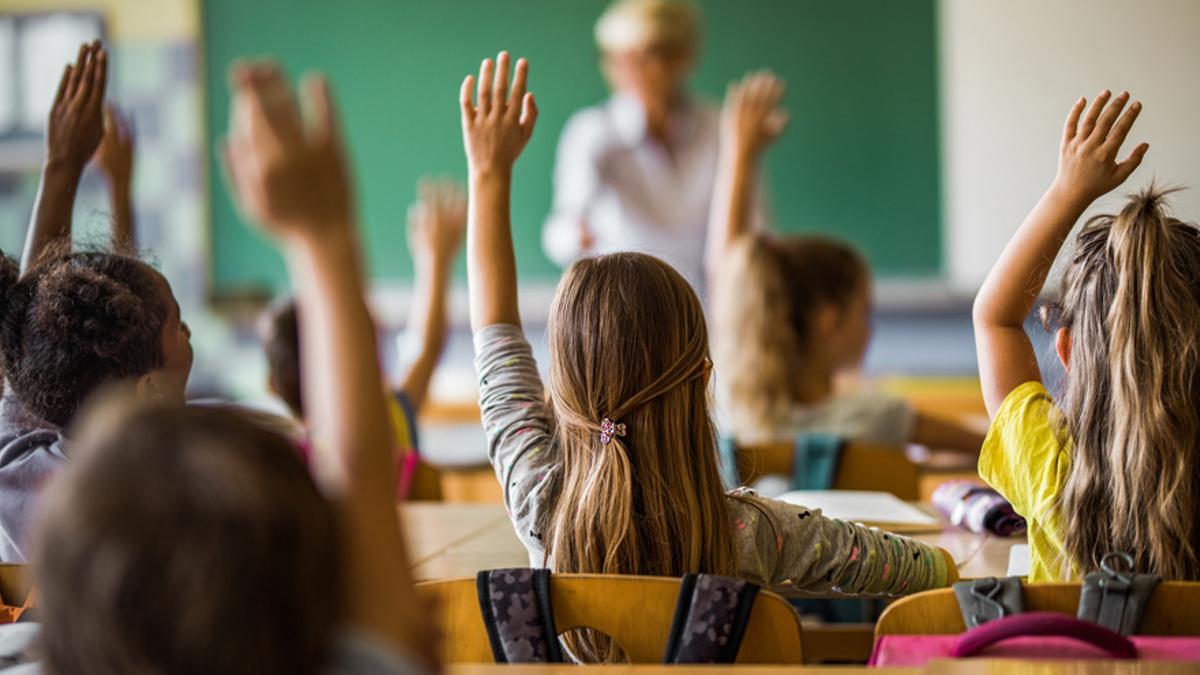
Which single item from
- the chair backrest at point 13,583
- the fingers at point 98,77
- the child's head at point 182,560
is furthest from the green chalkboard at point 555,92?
the child's head at point 182,560

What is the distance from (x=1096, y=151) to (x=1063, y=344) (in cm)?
23

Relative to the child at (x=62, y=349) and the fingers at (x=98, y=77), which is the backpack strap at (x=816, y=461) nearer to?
the child at (x=62, y=349)

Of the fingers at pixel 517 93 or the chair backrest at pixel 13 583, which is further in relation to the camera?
the fingers at pixel 517 93

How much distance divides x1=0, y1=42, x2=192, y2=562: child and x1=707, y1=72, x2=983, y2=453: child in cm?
150

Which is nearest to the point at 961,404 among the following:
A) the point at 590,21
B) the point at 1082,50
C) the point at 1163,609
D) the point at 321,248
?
the point at 1082,50

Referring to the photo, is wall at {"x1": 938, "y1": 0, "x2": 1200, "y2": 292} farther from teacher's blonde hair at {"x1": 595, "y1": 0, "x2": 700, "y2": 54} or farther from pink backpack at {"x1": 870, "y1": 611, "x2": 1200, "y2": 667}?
pink backpack at {"x1": 870, "y1": 611, "x2": 1200, "y2": 667}

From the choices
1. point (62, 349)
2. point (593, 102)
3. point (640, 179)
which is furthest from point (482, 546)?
point (593, 102)

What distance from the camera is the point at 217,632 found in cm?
72

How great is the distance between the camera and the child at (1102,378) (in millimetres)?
1478

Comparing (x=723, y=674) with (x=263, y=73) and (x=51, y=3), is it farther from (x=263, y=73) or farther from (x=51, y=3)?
(x=51, y=3)

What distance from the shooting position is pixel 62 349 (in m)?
1.71

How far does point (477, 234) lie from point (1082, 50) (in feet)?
14.5

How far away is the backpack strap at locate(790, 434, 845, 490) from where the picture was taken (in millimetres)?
2545

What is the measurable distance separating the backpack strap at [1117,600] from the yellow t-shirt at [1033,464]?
36 cm
